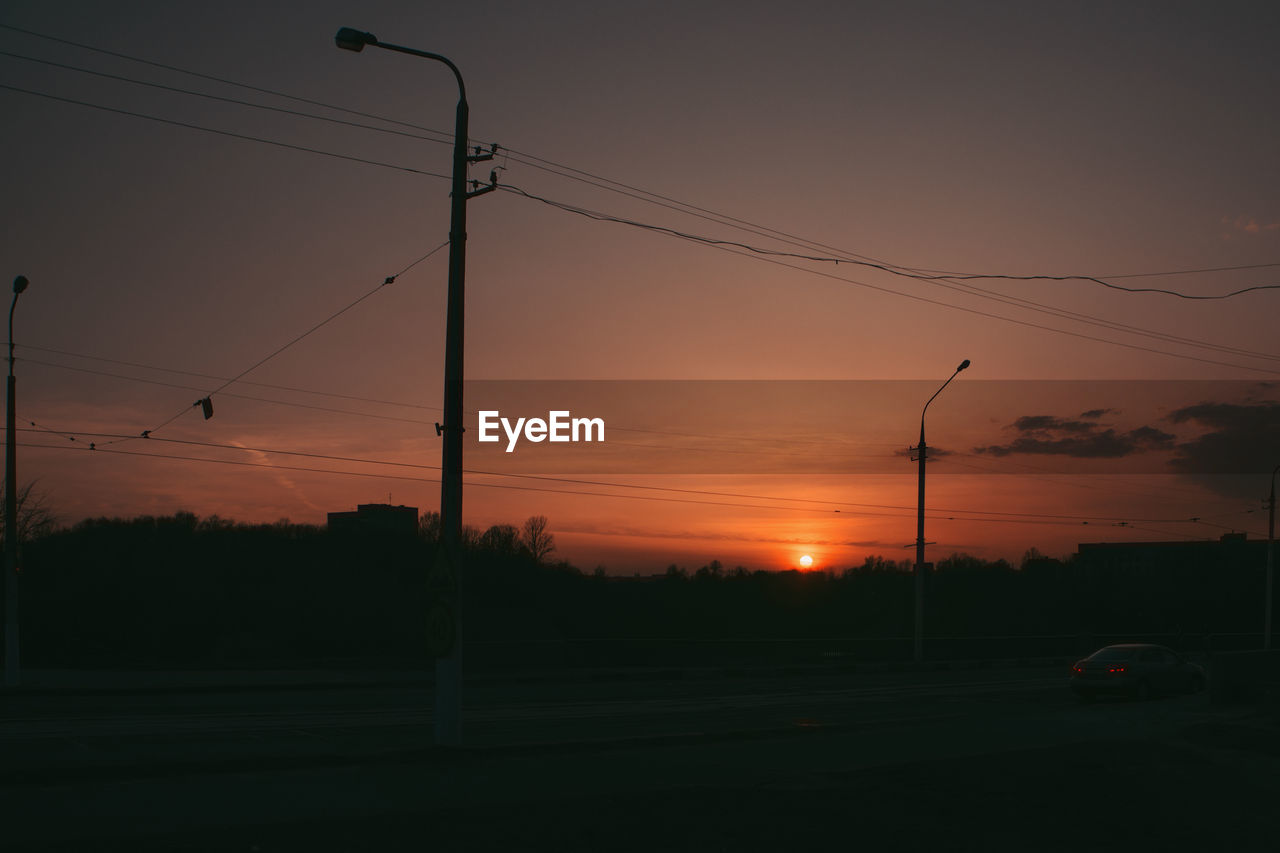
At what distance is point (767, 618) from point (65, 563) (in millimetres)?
46885

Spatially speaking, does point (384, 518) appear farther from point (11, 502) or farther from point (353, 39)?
point (353, 39)

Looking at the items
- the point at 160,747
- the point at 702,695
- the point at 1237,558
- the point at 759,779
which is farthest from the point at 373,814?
the point at 1237,558

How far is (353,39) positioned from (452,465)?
5.90m

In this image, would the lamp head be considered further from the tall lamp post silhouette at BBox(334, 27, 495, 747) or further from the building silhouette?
the building silhouette

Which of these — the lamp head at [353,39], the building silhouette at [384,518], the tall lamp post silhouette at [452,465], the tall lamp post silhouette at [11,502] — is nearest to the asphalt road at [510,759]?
the tall lamp post silhouette at [452,465]

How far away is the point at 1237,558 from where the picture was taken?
308 feet

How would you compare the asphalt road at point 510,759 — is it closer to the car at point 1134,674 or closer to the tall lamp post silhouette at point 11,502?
the car at point 1134,674

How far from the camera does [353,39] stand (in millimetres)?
14000

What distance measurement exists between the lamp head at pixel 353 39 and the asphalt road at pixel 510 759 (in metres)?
9.21

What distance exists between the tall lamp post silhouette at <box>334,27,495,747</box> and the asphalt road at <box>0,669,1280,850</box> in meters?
0.71

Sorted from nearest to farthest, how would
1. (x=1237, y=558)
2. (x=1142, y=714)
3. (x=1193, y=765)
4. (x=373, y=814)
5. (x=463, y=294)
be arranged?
(x=373, y=814)
(x=1193, y=765)
(x=463, y=294)
(x=1142, y=714)
(x=1237, y=558)

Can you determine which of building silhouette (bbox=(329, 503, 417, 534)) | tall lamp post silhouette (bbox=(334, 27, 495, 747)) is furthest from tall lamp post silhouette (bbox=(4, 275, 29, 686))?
building silhouette (bbox=(329, 503, 417, 534))

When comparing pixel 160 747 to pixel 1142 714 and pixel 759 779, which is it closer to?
pixel 759 779

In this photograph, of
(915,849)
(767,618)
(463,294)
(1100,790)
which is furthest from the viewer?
(767,618)
